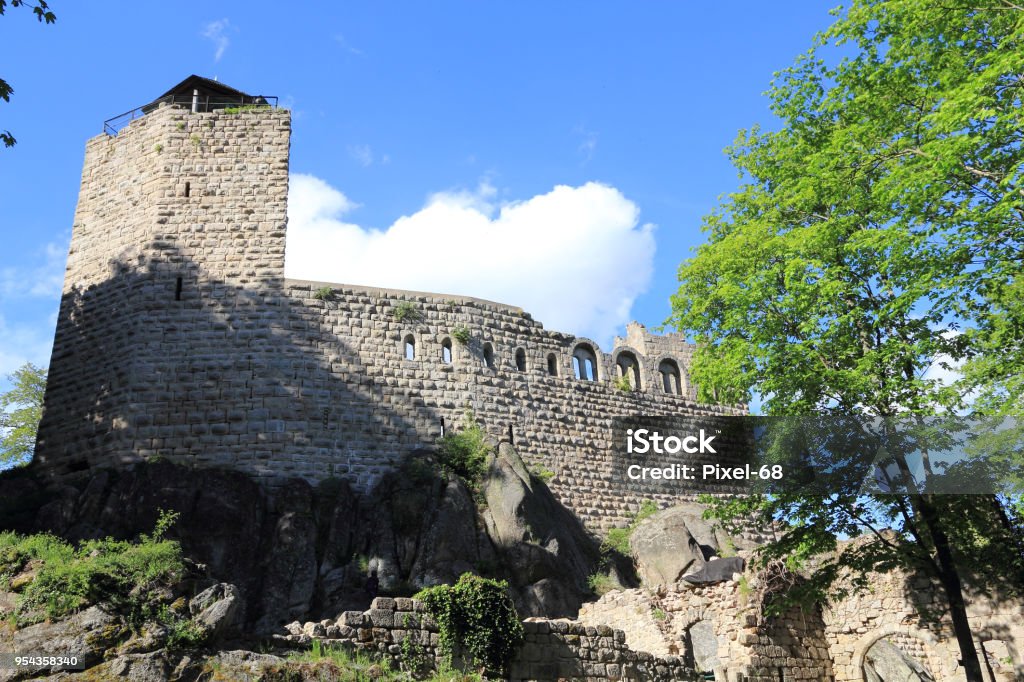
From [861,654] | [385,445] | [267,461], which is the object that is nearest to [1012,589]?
[861,654]

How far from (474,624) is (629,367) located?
16825 mm

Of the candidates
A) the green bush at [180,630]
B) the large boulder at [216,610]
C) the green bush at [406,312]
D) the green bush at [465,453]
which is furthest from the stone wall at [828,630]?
the green bush at [406,312]

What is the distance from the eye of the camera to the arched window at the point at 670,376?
1155 inches

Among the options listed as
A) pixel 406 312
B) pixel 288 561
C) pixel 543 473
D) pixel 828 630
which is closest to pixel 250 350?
pixel 406 312

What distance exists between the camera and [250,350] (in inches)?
910

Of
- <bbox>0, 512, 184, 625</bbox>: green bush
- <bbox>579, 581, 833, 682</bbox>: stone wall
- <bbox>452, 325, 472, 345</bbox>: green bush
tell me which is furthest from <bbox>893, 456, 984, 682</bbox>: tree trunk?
<bbox>452, 325, 472, 345</bbox>: green bush

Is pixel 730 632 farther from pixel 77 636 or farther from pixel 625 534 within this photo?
pixel 77 636

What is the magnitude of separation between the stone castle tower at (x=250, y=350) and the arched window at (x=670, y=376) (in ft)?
6.22

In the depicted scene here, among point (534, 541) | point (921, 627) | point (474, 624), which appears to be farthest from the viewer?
point (534, 541)

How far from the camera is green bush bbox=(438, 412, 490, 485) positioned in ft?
75.0

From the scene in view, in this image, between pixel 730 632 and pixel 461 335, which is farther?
pixel 461 335

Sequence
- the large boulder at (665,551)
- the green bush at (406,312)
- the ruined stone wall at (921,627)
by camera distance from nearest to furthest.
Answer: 1. the ruined stone wall at (921,627)
2. the large boulder at (665,551)
3. the green bush at (406,312)

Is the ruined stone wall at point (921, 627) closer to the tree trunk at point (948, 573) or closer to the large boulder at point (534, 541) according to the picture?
the tree trunk at point (948, 573)

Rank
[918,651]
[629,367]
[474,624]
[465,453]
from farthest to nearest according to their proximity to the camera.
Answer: [629,367], [465,453], [918,651], [474,624]
